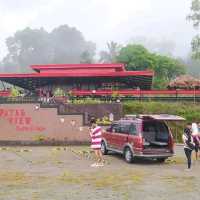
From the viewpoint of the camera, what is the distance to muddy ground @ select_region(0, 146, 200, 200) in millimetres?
11383

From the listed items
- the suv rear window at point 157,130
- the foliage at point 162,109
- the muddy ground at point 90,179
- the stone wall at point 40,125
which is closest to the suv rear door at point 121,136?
the muddy ground at point 90,179

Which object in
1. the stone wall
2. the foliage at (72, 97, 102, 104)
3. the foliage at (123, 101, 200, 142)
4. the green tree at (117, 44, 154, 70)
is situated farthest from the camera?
the green tree at (117, 44, 154, 70)

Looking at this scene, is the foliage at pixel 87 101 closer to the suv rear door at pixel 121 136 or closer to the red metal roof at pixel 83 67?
the suv rear door at pixel 121 136

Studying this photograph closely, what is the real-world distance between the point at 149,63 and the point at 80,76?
42.4 m

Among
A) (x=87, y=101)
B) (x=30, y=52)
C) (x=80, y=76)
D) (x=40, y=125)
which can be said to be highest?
(x=30, y=52)

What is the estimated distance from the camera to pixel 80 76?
36.2m

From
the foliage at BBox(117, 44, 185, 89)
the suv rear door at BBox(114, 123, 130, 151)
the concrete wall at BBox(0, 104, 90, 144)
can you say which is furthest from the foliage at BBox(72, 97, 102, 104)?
the foliage at BBox(117, 44, 185, 89)

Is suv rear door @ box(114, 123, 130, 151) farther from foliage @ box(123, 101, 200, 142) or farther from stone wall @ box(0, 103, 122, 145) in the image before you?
foliage @ box(123, 101, 200, 142)

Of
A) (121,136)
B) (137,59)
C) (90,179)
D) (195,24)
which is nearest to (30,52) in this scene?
(137,59)

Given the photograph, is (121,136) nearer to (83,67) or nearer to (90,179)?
(90,179)

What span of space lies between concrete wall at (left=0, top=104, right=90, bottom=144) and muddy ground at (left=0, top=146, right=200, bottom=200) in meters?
5.77

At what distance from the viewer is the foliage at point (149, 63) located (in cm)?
7694

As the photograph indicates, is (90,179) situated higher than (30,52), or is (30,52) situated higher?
(30,52)

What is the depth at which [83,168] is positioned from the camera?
16.5m
